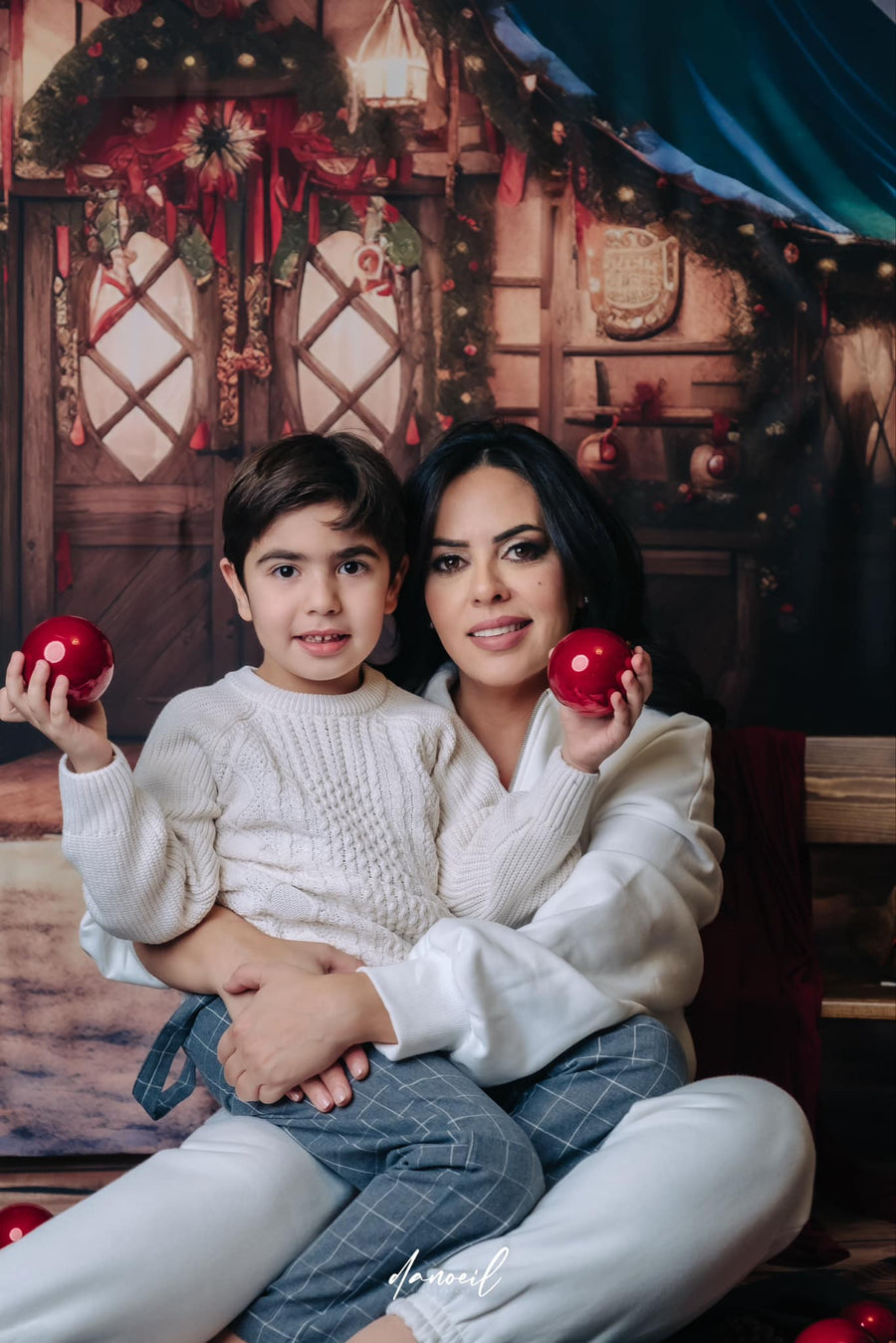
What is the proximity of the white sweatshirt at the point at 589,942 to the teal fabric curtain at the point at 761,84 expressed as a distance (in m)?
1.71

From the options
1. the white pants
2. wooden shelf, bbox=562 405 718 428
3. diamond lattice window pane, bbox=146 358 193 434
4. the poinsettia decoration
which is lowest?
the white pants

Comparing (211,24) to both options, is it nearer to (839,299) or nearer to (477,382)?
(477,382)

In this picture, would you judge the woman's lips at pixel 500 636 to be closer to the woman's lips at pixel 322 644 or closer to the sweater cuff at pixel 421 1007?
the woman's lips at pixel 322 644

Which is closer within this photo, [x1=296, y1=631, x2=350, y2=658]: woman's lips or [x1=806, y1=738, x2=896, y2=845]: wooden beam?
[x1=296, y1=631, x2=350, y2=658]: woman's lips

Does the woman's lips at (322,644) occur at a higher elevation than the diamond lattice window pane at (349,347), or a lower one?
lower

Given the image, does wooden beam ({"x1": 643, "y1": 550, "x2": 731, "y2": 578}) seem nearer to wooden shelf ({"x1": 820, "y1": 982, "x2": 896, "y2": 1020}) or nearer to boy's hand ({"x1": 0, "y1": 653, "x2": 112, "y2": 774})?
wooden shelf ({"x1": 820, "y1": 982, "x2": 896, "y2": 1020})

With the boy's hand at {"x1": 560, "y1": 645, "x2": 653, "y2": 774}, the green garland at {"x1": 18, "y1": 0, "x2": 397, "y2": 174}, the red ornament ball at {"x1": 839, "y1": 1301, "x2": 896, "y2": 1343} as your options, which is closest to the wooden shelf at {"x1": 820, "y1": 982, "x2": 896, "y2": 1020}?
the red ornament ball at {"x1": 839, "y1": 1301, "x2": 896, "y2": 1343}

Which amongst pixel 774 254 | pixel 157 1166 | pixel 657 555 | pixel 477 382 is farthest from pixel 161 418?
pixel 157 1166

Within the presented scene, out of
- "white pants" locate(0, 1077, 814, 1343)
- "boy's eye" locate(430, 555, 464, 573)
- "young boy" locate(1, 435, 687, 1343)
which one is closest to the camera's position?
"white pants" locate(0, 1077, 814, 1343)

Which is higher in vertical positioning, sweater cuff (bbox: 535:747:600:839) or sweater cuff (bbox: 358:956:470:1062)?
sweater cuff (bbox: 535:747:600:839)

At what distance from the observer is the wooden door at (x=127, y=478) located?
3.45m

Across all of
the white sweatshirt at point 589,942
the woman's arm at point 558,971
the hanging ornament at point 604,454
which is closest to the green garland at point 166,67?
the hanging ornament at point 604,454

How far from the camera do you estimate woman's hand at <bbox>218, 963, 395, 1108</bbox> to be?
1777 mm

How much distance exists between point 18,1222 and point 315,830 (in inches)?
30.6
